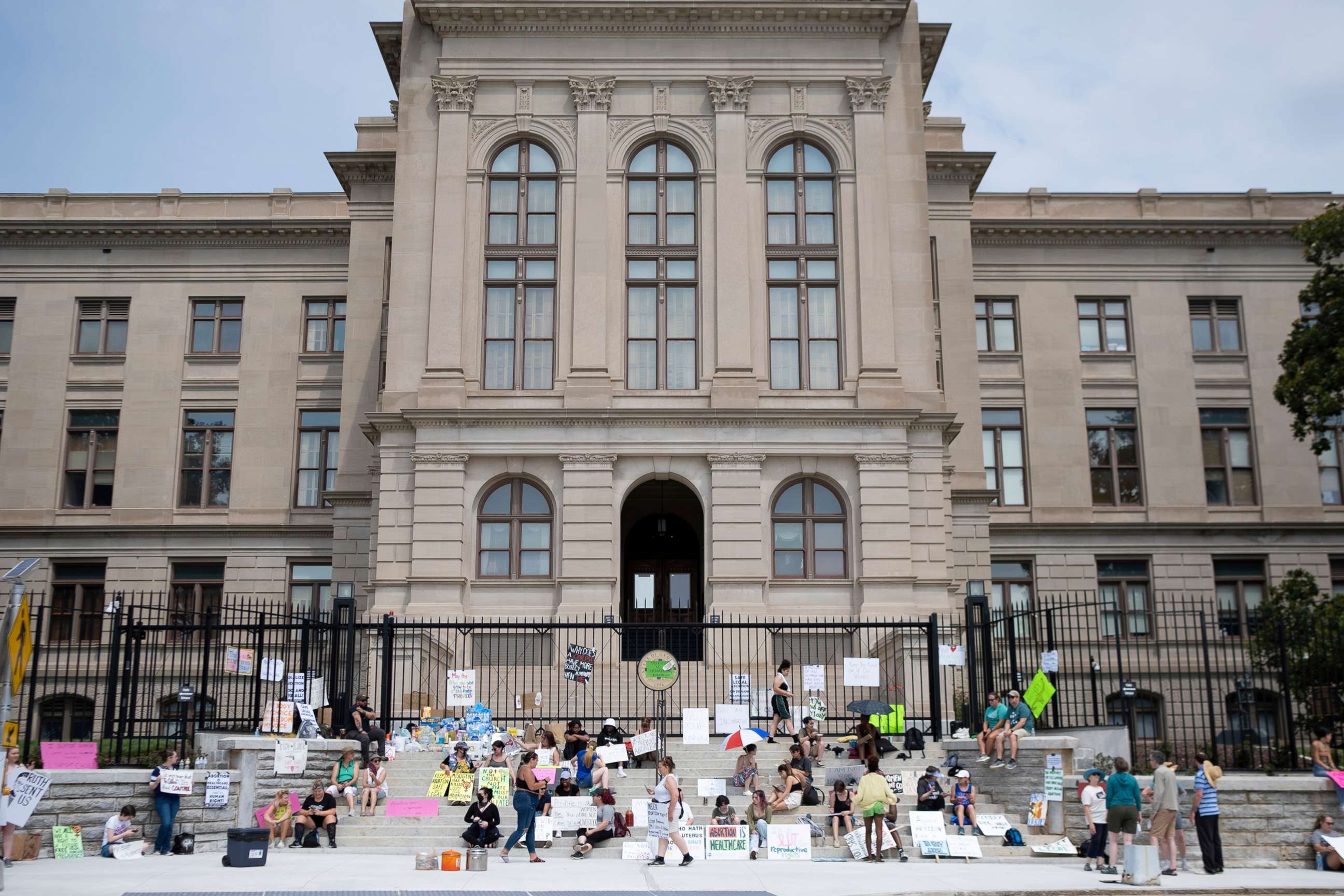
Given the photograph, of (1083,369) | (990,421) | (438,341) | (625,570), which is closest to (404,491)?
(438,341)

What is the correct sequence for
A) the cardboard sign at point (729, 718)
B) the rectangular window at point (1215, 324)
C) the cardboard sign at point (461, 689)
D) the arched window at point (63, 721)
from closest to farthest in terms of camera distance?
the cardboard sign at point (729, 718), the cardboard sign at point (461, 689), the arched window at point (63, 721), the rectangular window at point (1215, 324)

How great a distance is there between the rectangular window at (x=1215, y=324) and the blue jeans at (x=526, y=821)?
38682 millimetres

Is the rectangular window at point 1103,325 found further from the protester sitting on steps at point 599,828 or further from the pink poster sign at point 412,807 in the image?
the pink poster sign at point 412,807

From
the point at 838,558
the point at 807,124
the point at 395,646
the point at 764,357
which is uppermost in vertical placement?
the point at 807,124

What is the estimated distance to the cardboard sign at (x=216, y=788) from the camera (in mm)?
21812

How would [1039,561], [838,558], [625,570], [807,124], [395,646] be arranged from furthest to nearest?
[1039,561], [625,570], [807,124], [838,558], [395,646]

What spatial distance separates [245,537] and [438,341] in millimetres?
15611

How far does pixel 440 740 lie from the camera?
2694cm

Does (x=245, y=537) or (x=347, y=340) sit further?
(x=245, y=537)

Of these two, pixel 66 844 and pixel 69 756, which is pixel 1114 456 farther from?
pixel 66 844

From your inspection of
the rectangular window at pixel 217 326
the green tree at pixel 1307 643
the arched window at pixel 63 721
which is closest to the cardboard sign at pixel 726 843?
the green tree at pixel 1307 643

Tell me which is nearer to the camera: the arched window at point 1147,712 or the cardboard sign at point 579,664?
the cardboard sign at point 579,664

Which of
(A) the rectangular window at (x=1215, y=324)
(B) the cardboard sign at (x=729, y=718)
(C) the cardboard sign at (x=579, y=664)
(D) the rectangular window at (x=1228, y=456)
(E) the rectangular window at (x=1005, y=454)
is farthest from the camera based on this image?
(A) the rectangular window at (x=1215, y=324)

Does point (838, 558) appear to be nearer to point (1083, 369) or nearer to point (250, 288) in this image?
point (1083, 369)
